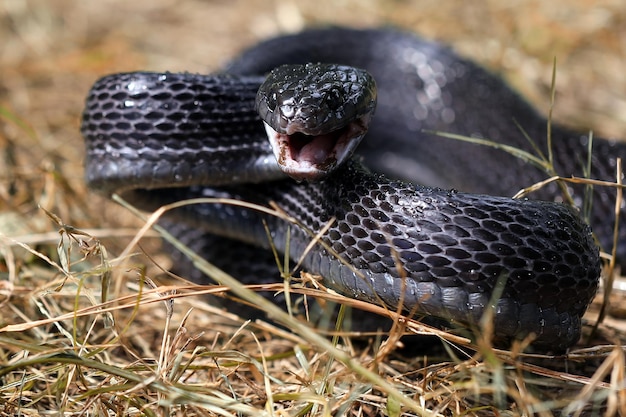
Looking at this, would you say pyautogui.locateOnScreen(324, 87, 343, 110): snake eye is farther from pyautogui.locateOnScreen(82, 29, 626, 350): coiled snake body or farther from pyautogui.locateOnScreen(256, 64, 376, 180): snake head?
pyautogui.locateOnScreen(82, 29, 626, 350): coiled snake body

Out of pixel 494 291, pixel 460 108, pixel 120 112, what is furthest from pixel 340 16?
pixel 494 291

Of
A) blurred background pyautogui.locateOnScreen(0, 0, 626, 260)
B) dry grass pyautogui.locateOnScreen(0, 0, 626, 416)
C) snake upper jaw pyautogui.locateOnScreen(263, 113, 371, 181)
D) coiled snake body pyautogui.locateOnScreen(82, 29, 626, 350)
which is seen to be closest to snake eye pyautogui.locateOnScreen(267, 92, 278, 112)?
snake upper jaw pyautogui.locateOnScreen(263, 113, 371, 181)

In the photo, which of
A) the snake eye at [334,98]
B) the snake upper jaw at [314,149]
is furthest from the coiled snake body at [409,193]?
the snake eye at [334,98]

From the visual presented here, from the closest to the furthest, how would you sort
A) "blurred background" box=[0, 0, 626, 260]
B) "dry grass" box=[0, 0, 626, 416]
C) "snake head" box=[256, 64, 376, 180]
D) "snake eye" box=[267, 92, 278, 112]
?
"dry grass" box=[0, 0, 626, 416] → "snake head" box=[256, 64, 376, 180] → "snake eye" box=[267, 92, 278, 112] → "blurred background" box=[0, 0, 626, 260]

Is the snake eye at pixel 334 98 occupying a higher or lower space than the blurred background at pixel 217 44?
higher

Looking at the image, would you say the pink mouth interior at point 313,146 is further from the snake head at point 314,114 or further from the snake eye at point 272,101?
the snake eye at point 272,101

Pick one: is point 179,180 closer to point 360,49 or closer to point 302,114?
point 302,114
